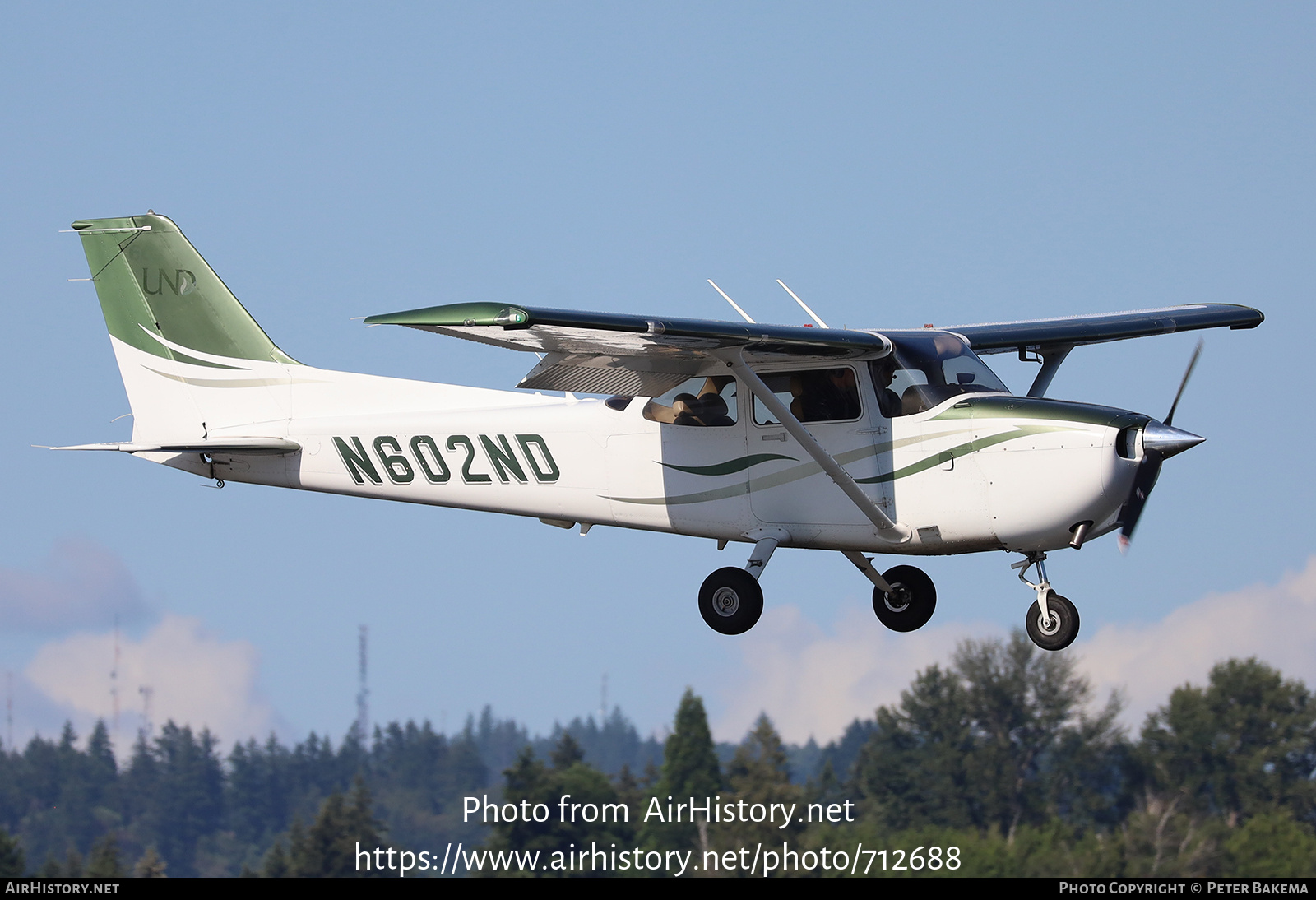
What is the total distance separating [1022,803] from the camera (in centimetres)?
8069

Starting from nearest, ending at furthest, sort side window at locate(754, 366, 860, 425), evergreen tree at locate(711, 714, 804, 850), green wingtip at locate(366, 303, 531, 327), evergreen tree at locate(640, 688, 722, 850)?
green wingtip at locate(366, 303, 531, 327) < side window at locate(754, 366, 860, 425) < evergreen tree at locate(711, 714, 804, 850) < evergreen tree at locate(640, 688, 722, 850)

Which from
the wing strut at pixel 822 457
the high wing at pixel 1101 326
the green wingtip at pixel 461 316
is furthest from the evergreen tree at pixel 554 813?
the green wingtip at pixel 461 316

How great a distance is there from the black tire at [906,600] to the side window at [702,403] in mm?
2278

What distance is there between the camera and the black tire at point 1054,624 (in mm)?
13242

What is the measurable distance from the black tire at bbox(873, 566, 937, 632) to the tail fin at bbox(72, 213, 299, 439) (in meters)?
6.65

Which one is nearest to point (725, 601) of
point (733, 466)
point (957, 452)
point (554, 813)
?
point (733, 466)

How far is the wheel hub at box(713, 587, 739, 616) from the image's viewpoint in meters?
14.3

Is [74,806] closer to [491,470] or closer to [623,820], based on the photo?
[623,820]

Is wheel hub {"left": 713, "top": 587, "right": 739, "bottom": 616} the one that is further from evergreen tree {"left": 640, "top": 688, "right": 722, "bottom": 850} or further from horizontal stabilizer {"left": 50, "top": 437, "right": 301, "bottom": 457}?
evergreen tree {"left": 640, "top": 688, "right": 722, "bottom": 850}

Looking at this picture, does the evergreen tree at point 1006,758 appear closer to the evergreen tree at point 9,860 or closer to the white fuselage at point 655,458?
the evergreen tree at point 9,860

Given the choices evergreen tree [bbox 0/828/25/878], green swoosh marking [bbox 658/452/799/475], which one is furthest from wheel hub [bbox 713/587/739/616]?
evergreen tree [bbox 0/828/25/878]

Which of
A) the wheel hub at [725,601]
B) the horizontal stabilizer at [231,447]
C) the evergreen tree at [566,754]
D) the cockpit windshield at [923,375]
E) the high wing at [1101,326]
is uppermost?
the high wing at [1101,326]

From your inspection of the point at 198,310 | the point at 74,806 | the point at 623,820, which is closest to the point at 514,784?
the point at 623,820

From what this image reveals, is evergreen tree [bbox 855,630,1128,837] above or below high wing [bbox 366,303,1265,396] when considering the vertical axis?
below
